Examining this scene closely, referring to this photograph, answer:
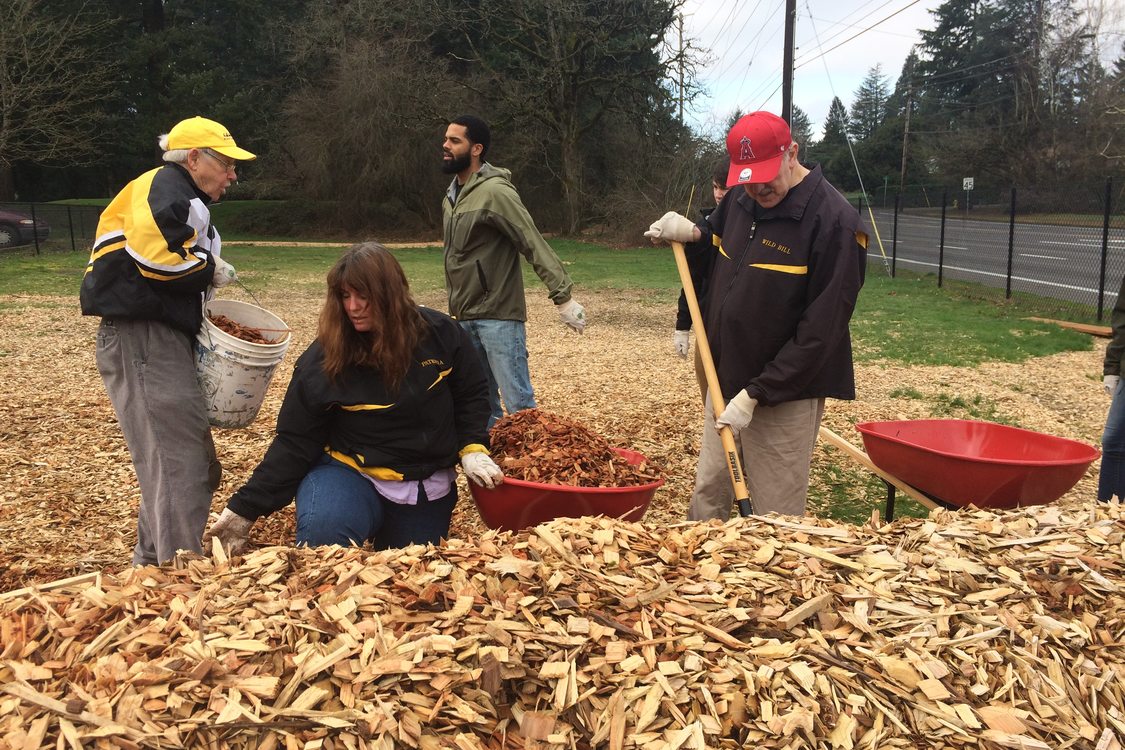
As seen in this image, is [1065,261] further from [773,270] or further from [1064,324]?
[773,270]

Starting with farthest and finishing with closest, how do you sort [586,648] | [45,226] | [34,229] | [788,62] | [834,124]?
[834,124], [45,226], [34,229], [788,62], [586,648]

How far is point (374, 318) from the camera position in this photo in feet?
9.93

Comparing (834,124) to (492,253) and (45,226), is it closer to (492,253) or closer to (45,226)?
(45,226)

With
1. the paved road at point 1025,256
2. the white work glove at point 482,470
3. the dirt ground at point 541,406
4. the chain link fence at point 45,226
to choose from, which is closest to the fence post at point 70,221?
the chain link fence at point 45,226

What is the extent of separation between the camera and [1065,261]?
711 inches

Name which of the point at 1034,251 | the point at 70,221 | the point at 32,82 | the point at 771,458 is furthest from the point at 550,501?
the point at 32,82

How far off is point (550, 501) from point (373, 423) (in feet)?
2.27

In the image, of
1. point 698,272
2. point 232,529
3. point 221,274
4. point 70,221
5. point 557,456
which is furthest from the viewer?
point 70,221

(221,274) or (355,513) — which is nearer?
(355,513)

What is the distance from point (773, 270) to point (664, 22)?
28103 mm

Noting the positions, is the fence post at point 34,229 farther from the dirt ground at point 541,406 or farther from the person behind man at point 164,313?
the person behind man at point 164,313

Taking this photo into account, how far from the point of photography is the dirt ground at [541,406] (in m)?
4.45

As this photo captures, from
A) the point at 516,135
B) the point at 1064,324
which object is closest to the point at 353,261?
the point at 1064,324

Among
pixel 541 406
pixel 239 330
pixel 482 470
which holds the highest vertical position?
pixel 239 330
